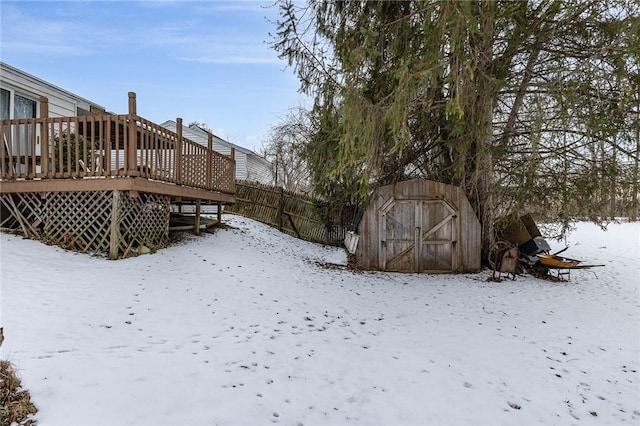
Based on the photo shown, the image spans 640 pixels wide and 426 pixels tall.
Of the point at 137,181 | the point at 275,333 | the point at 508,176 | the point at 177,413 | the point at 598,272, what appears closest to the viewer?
the point at 177,413

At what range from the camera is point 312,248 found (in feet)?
37.6

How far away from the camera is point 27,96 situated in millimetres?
8914

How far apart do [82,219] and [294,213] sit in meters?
7.34

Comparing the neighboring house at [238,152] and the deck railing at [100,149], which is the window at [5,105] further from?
the neighboring house at [238,152]

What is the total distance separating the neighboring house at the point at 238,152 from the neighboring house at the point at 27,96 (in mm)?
6630

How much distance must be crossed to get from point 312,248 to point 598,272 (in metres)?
8.02

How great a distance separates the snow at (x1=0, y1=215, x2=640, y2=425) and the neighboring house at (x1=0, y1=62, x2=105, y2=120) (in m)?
4.83

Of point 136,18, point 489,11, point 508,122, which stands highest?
point 136,18

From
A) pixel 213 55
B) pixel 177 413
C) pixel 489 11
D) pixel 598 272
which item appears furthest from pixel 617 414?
pixel 213 55

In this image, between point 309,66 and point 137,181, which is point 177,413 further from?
point 309,66

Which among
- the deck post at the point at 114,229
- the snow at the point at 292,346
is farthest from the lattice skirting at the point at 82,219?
the snow at the point at 292,346

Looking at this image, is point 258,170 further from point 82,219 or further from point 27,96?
point 82,219

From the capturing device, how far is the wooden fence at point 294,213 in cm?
1215

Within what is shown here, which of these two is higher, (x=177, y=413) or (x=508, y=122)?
(x=508, y=122)
